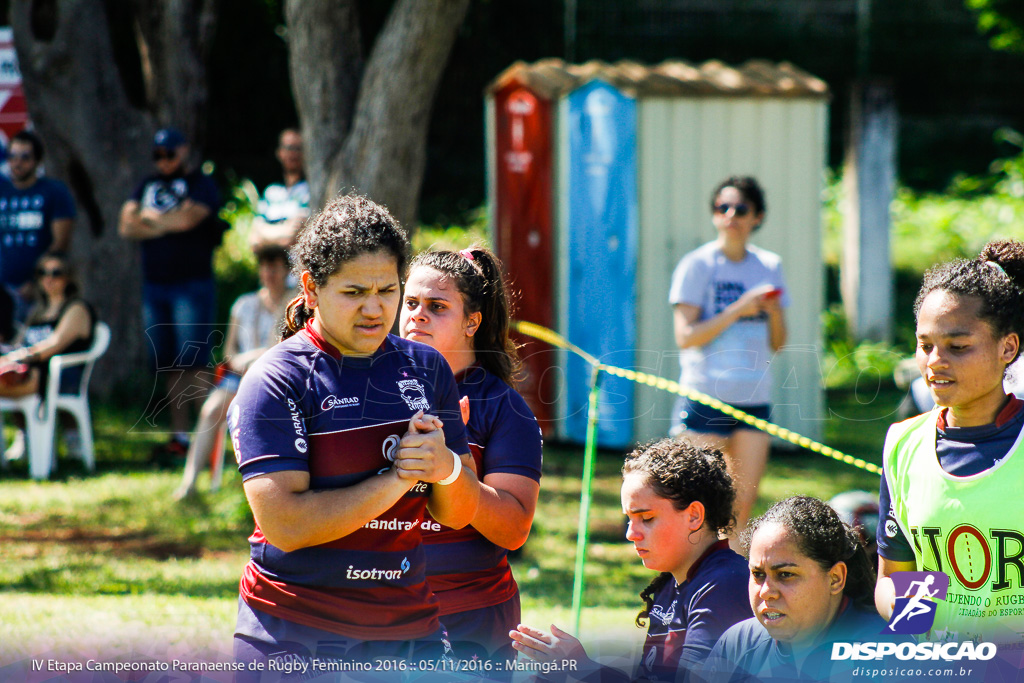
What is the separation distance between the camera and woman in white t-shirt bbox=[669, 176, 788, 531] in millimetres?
5117

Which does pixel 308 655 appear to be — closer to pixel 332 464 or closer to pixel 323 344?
pixel 332 464

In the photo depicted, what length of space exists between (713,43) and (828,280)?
17.1 feet

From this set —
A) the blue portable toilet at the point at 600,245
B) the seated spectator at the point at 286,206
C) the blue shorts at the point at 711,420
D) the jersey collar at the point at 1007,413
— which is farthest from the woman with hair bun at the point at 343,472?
the blue portable toilet at the point at 600,245

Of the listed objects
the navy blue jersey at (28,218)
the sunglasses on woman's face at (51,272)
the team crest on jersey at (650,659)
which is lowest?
the team crest on jersey at (650,659)

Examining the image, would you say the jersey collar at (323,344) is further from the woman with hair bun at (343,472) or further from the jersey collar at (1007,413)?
the jersey collar at (1007,413)

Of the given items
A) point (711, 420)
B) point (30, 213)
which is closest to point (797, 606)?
point (711, 420)

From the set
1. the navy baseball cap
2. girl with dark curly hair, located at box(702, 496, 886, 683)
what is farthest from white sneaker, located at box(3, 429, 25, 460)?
girl with dark curly hair, located at box(702, 496, 886, 683)

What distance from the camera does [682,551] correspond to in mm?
2752

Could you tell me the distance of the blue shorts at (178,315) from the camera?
24.1ft

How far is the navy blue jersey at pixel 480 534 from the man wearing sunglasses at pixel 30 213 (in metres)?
6.14

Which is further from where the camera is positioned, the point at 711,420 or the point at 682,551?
the point at 711,420

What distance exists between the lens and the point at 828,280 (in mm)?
14320

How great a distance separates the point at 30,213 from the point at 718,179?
5107 millimetres

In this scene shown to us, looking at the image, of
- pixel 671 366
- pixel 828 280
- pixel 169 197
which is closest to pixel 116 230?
pixel 169 197
